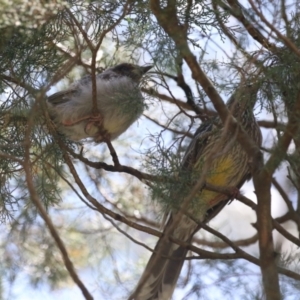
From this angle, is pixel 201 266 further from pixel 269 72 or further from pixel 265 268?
pixel 269 72

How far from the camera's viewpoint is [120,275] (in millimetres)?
4926

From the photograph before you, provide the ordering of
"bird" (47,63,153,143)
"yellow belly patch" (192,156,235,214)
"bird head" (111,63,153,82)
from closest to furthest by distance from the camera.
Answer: "bird" (47,63,153,143) → "bird head" (111,63,153,82) → "yellow belly patch" (192,156,235,214)

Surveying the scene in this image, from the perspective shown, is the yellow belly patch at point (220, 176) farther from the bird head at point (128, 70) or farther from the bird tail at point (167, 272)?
the bird head at point (128, 70)

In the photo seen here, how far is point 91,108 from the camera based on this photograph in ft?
14.6

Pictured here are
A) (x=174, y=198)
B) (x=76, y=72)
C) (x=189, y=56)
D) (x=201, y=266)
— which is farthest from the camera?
(x=76, y=72)

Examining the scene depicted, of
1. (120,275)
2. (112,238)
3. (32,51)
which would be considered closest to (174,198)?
(32,51)

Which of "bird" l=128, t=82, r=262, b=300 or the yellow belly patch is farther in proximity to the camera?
the yellow belly patch

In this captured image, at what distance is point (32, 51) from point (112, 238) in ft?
7.23

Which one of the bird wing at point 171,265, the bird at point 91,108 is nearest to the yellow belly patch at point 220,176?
the bird wing at point 171,265

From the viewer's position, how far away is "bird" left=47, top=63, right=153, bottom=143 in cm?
433

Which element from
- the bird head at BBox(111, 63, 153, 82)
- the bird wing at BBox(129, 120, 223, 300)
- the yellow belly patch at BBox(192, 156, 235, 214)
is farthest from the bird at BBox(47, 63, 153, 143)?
the yellow belly patch at BBox(192, 156, 235, 214)

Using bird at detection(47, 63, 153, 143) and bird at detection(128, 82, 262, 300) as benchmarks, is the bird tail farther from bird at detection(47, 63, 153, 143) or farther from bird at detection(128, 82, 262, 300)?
bird at detection(47, 63, 153, 143)

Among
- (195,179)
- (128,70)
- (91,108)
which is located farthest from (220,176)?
(195,179)

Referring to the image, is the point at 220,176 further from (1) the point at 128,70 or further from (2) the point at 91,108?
(2) the point at 91,108
